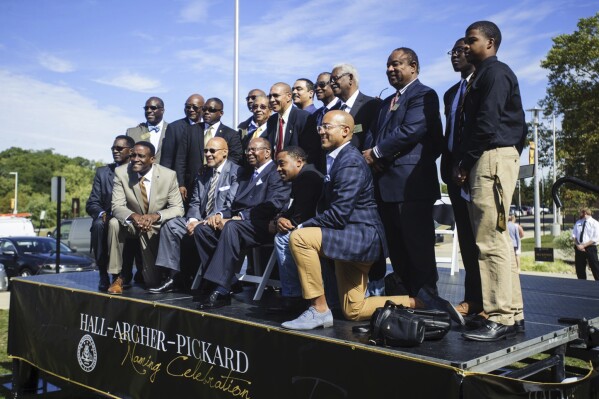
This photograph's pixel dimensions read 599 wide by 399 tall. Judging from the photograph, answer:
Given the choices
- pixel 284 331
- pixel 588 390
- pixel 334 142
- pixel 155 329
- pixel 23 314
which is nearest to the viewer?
pixel 588 390

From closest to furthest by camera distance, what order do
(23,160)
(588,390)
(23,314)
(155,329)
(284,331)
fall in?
(588,390) < (284,331) < (155,329) < (23,314) < (23,160)

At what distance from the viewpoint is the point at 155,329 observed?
16.0 ft

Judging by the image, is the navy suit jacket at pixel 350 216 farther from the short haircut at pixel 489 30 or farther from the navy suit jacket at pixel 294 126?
the navy suit jacket at pixel 294 126

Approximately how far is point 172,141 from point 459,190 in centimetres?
368

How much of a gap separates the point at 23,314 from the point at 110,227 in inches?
66.5

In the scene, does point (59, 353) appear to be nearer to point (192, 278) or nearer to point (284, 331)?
point (192, 278)

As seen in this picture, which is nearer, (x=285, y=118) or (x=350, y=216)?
(x=350, y=216)

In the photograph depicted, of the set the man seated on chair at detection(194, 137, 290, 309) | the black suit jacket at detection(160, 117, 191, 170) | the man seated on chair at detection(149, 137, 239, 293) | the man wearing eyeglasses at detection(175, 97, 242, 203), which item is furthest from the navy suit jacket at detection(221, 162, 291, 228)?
the black suit jacket at detection(160, 117, 191, 170)

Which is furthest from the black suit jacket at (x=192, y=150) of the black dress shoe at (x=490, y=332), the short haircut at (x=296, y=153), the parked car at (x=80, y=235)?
the parked car at (x=80, y=235)

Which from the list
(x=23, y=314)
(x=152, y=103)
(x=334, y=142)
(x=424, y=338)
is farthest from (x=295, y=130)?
(x=23, y=314)

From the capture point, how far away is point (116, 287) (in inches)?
222

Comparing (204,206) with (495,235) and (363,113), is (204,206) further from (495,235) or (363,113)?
(495,235)

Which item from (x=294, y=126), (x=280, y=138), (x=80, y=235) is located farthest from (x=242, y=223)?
(x=80, y=235)

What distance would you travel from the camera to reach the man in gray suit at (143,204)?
591cm
